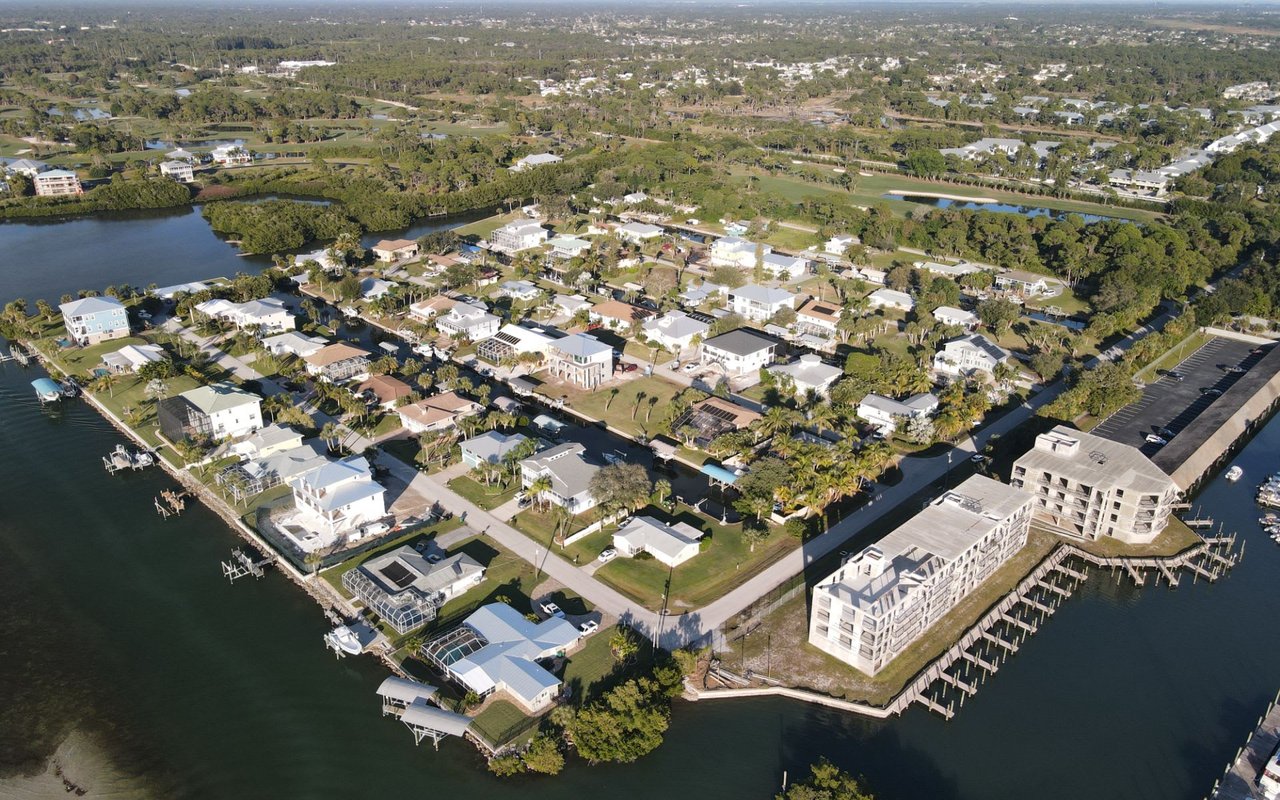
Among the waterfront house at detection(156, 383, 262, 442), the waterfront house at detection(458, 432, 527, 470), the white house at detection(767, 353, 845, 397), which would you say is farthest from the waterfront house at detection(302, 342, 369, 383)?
the white house at detection(767, 353, 845, 397)

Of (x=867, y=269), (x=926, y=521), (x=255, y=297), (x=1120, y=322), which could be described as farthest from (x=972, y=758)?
(x=255, y=297)

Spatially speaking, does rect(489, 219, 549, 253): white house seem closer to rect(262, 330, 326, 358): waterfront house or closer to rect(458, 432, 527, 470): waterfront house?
rect(262, 330, 326, 358): waterfront house

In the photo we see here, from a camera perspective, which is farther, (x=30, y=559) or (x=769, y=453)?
(x=769, y=453)

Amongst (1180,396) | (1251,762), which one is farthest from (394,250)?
(1251,762)

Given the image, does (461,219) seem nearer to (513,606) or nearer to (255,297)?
(255,297)

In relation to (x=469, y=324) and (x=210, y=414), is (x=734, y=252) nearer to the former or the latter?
(x=469, y=324)

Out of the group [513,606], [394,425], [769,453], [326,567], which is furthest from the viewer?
[394,425]
